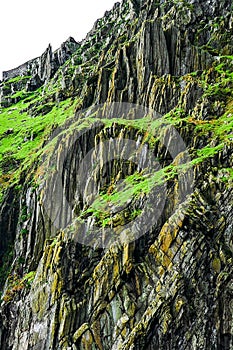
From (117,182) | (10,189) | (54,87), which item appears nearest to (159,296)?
(117,182)

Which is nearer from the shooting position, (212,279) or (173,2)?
(212,279)

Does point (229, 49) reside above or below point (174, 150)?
above

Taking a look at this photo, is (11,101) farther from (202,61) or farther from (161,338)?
(161,338)

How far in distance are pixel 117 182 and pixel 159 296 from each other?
19.4m

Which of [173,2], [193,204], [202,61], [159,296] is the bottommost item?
[159,296]

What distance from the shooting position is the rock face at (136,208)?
133 feet

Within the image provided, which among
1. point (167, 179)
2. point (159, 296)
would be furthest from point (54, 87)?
point (159, 296)

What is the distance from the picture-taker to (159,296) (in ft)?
132

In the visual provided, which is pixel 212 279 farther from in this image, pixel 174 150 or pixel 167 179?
pixel 174 150

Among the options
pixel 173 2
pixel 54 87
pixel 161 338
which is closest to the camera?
pixel 161 338

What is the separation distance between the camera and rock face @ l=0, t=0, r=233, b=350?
133ft

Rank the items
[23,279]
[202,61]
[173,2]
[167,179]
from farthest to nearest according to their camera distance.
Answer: [173,2] < [202,61] < [23,279] < [167,179]

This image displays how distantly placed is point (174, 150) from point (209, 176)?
10.4 m

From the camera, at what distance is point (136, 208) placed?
4806cm
